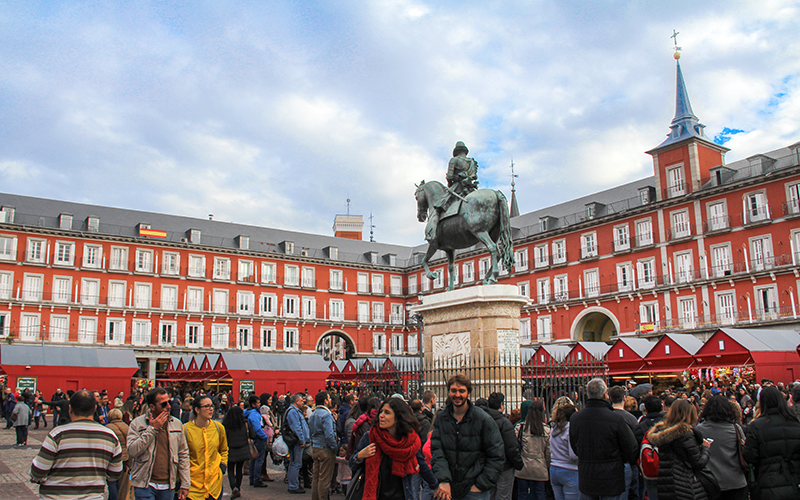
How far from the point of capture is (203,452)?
6.04m

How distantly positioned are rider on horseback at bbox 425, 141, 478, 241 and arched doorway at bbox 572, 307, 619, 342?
98.4 feet

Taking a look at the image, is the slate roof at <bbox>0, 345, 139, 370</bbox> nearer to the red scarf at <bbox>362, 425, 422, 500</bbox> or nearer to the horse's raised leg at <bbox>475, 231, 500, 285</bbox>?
the horse's raised leg at <bbox>475, 231, 500, 285</bbox>

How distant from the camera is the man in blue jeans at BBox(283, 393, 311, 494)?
950cm

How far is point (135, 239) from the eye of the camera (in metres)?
44.8

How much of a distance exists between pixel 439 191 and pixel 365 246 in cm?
4667

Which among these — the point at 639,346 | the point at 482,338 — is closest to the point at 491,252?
the point at 482,338

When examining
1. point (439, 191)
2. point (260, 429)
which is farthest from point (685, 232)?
point (260, 429)

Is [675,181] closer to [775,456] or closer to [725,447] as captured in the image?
[725,447]

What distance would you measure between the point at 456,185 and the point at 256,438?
5.76m

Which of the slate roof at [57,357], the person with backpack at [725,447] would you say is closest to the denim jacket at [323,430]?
the person with backpack at [725,447]

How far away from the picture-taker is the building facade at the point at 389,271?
3403 centimetres

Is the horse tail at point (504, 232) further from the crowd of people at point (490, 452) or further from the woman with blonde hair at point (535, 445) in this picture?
the woman with blonde hair at point (535, 445)

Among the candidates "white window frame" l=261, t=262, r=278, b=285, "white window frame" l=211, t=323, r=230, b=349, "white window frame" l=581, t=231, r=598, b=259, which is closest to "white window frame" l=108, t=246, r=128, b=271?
"white window frame" l=211, t=323, r=230, b=349

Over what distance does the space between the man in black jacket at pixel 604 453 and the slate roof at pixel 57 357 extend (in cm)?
2685
